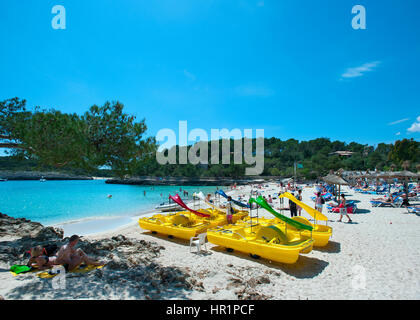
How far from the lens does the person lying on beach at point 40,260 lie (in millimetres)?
4633

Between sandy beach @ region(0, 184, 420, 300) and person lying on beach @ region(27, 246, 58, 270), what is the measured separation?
304mm

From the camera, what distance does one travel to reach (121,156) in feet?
21.7

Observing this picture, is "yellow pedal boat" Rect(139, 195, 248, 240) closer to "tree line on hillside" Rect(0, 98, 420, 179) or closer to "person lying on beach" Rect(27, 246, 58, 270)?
"tree line on hillside" Rect(0, 98, 420, 179)

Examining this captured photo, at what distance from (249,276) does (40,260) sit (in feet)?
15.5

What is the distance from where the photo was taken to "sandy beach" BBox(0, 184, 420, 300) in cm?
397

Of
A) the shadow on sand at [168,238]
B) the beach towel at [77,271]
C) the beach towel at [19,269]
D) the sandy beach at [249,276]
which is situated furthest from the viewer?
the shadow on sand at [168,238]

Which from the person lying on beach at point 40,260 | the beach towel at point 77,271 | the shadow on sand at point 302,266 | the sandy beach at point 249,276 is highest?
the person lying on beach at point 40,260

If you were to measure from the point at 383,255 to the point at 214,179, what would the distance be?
237 ft

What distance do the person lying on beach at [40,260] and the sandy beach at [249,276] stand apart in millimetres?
304

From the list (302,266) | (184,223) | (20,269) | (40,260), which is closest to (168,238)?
(184,223)

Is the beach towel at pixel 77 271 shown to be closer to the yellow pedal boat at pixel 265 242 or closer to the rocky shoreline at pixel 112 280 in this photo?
the rocky shoreline at pixel 112 280

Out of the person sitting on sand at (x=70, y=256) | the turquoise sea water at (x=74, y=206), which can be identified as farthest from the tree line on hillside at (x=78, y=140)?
the turquoise sea water at (x=74, y=206)
